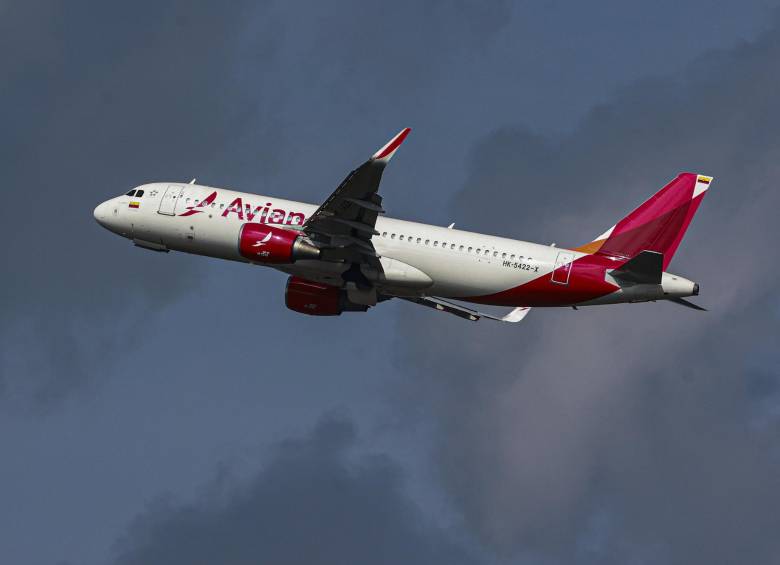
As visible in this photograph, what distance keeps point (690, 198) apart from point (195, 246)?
27.3 meters

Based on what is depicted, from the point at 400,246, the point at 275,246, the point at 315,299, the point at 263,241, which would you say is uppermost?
the point at 400,246

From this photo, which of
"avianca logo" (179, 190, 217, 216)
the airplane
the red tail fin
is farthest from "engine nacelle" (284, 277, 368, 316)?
the red tail fin

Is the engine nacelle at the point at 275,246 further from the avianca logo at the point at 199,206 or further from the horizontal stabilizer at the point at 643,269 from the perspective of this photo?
the horizontal stabilizer at the point at 643,269

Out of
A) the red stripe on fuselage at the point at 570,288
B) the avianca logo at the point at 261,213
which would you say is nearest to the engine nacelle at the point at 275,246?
the avianca logo at the point at 261,213

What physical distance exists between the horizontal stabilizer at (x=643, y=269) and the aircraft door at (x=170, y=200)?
25.0 m

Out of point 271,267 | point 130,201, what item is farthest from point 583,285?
point 130,201

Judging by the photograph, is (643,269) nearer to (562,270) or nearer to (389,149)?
(562,270)

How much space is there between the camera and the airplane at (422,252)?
69312 mm

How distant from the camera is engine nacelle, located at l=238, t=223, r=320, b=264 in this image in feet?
230

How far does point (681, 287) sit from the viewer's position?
224ft

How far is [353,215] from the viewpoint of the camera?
226 ft

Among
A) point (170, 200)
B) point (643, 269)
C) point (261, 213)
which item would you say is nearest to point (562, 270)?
point (643, 269)

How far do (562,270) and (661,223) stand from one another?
19.7ft

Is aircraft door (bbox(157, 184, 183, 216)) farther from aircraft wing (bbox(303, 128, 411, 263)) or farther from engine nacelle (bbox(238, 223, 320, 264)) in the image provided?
aircraft wing (bbox(303, 128, 411, 263))
